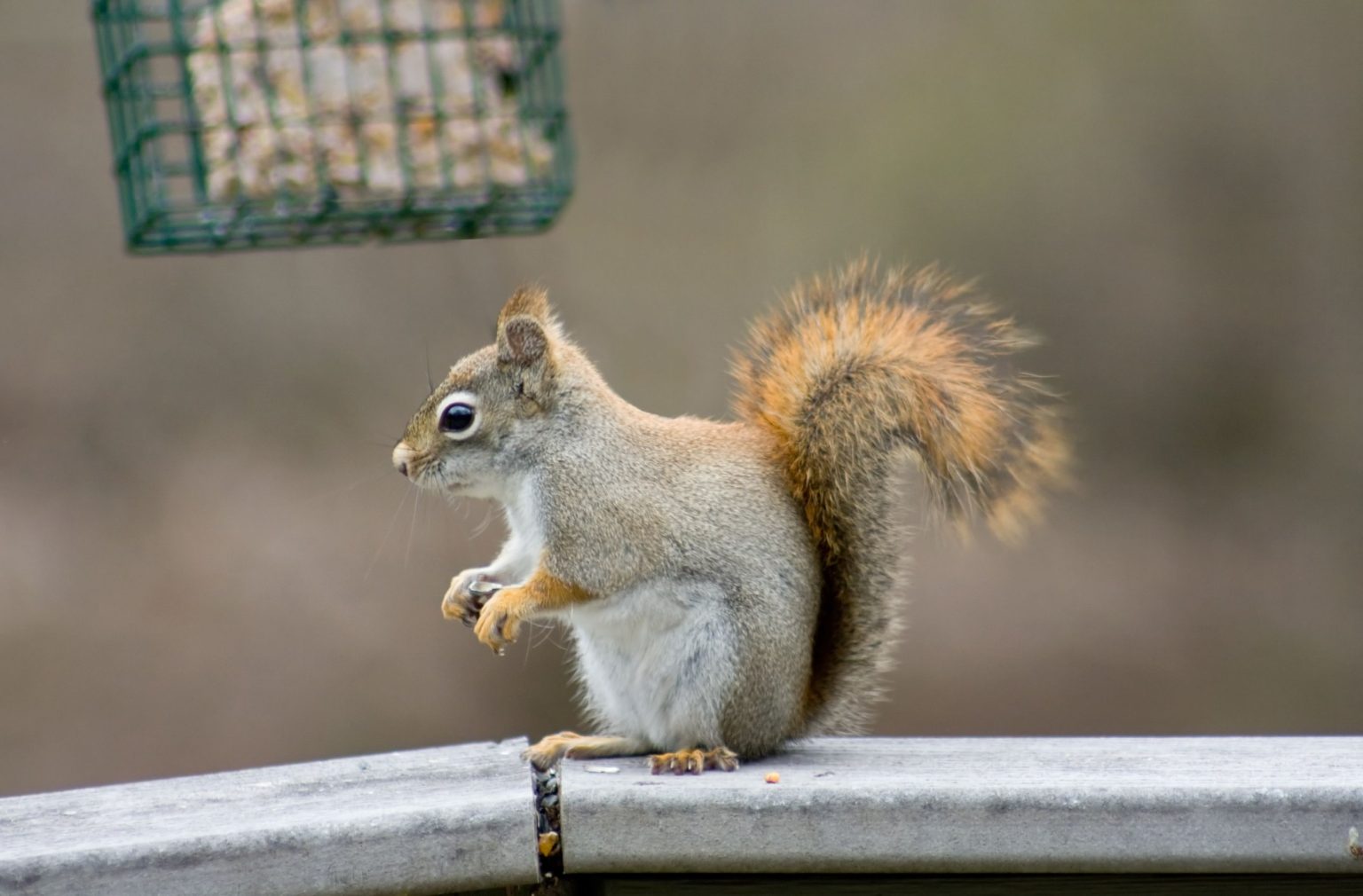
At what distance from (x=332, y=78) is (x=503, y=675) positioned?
2.80m

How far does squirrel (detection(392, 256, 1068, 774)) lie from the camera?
233 centimetres

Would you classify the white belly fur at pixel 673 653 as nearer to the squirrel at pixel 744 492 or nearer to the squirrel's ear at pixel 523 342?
the squirrel at pixel 744 492

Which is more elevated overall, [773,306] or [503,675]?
[773,306]

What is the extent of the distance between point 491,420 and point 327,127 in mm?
496

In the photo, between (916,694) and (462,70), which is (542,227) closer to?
(462,70)

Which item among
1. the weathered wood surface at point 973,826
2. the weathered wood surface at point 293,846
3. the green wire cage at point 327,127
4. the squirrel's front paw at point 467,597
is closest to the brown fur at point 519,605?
the squirrel's front paw at point 467,597

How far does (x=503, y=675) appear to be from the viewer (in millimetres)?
5254

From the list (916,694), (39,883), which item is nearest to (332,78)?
(39,883)

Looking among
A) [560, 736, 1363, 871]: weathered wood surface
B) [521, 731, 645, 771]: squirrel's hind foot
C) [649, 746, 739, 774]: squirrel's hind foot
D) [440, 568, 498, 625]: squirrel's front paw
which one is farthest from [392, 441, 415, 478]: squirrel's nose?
[560, 736, 1363, 871]: weathered wood surface

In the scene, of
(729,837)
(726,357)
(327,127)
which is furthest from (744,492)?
(726,357)

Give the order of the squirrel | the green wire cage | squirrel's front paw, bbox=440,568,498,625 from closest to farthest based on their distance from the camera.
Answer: the squirrel < squirrel's front paw, bbox=440,568,498,625 < the green wire cage

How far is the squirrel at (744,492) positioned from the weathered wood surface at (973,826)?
0.32 m

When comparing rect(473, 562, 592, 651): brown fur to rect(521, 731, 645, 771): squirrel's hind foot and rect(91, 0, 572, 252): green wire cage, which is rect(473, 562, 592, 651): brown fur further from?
rect(91, 0, 572, 252): green wire cage

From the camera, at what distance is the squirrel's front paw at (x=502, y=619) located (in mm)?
2309
